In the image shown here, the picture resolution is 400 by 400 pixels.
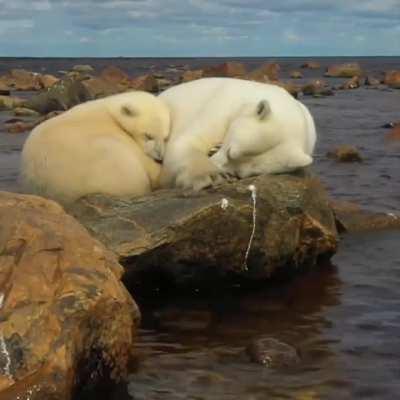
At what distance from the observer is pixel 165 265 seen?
721 centimetres

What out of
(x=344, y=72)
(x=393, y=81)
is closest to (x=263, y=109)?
(x=393, y=81)

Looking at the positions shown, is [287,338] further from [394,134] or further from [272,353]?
[394,134]

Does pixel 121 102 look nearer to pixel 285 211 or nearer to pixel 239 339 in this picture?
pixel 285 211

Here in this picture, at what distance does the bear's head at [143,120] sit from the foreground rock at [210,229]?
3.17ft

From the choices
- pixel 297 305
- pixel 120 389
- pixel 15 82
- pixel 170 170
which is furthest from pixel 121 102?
pixel 15 82

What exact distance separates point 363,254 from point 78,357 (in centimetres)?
435

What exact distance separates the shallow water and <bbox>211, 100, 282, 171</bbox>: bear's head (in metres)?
1.13

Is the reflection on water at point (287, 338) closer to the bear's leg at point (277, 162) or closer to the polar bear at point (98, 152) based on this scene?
the bear's leg at point (277, 162)

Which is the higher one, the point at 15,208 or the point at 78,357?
the point at 15,208

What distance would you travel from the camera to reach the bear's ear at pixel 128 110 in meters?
8.74

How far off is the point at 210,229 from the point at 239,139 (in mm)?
1093

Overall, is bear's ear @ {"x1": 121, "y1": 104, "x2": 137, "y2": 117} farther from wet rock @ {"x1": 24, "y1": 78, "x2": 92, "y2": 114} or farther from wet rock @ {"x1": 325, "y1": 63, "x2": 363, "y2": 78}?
wet rock @ {"x1": 325, "y1": 63, "x2": 363, "y2": 78}

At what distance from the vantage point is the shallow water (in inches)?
215

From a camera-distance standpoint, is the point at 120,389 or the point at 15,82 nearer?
the point at 120,389
